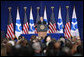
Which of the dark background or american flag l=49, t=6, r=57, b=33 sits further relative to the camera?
the dark background

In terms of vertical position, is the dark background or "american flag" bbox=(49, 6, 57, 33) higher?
the dark background

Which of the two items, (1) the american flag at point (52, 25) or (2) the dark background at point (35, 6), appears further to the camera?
(2) the dark background at point (35, 6)

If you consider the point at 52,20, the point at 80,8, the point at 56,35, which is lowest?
the point at 56,35

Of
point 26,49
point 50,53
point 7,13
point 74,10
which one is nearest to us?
point 26,49

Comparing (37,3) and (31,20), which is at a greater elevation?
(37,3)

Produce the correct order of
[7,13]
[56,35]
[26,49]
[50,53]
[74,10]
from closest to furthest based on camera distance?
[26,49] → [50,53] → [56,35] → [74,10] → [7,13]

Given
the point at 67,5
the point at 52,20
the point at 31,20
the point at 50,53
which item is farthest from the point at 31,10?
the point at 50,53

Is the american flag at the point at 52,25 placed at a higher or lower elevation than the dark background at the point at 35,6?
lower

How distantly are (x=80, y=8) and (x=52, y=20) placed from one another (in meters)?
2.42

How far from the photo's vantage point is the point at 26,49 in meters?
3.07

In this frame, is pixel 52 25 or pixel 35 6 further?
pixel 35 6

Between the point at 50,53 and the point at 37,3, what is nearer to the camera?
the point at 50,53

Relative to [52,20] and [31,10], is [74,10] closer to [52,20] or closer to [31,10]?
[52,20]

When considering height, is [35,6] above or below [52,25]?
above
